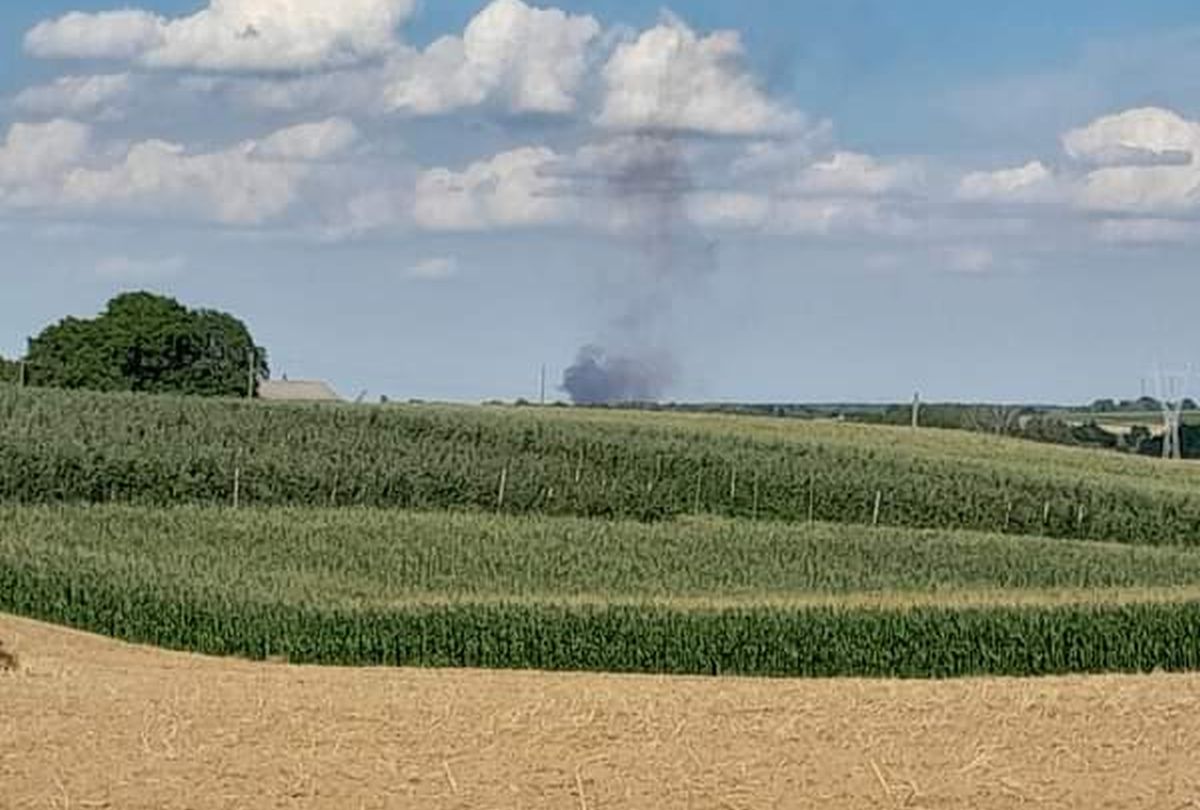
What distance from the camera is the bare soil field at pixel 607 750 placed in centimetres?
1432

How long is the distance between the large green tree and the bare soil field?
264ft

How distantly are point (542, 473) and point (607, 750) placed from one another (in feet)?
130

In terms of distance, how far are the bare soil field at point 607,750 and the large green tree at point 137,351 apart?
8037 centimetres

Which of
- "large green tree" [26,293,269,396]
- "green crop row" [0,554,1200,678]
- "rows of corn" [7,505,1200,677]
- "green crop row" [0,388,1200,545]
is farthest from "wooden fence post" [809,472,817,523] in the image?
"large green tree" [26,293,269,396]

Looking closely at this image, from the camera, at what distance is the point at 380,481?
5328 cm

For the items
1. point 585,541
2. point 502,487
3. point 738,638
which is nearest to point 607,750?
point 738,638

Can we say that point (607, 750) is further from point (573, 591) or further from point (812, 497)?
point (812, 497)

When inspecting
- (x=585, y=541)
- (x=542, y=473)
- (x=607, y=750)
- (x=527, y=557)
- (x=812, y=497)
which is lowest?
(x=527, y=557)

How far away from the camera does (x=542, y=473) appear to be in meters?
55.1

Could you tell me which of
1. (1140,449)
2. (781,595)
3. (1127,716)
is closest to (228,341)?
(1140,449)

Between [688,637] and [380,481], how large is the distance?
18.9 metres

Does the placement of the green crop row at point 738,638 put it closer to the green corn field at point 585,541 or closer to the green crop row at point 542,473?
the green corn field at point 585,541

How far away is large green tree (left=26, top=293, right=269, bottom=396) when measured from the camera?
98125 millimetres

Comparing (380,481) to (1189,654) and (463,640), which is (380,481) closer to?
(463,640)
